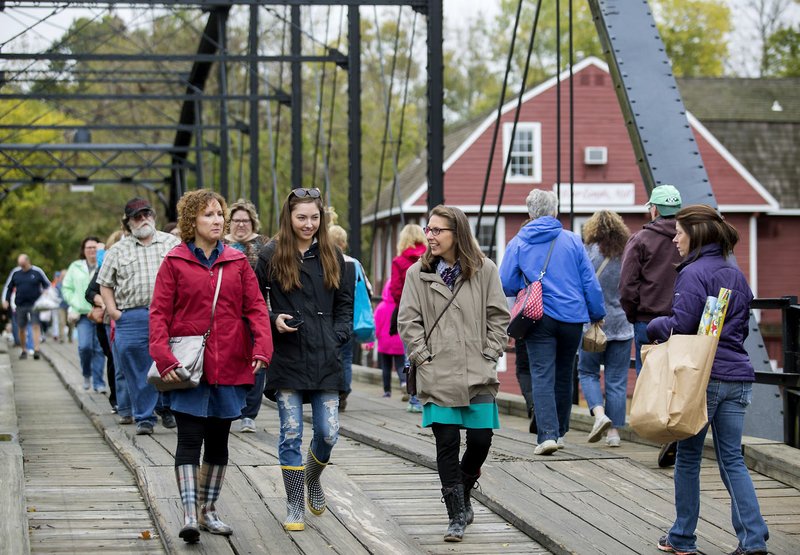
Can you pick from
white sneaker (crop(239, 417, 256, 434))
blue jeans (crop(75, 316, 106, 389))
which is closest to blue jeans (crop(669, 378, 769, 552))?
white sneaker (crop(239, 417, 256, 434))

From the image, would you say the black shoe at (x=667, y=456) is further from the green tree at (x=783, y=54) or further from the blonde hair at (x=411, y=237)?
the green tree at (x=783, y=54)

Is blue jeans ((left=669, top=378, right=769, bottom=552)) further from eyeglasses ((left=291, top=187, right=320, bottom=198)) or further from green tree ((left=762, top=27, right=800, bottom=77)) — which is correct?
green tree ((left=762, top=27, right=800, bottom=77))

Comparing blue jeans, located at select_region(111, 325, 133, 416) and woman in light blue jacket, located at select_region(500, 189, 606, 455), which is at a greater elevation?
woman in light blue jacket, located at select_region(500, 189, 606, 455)

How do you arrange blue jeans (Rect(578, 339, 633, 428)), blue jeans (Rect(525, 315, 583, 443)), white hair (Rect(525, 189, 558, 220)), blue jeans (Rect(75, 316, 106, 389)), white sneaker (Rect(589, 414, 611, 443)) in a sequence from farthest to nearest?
blue jeans (Rect(75, 316, 106, 389))
blue jeans (Rect(578, 339, 633, 428))
white sneaker (Rect(589, 414, 611, 443))
white hair (Rect(525, 189, 558, 220))
blue jeans (Rect(525, 315, 583, 443))

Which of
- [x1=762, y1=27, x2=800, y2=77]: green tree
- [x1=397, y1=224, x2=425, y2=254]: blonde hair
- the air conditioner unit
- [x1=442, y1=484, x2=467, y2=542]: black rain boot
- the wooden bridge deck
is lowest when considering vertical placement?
the wooden bridge deck

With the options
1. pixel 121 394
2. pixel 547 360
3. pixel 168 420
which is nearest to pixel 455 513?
pixel 547 360

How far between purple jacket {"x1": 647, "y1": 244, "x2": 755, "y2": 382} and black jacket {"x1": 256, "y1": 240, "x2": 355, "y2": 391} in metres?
1.51

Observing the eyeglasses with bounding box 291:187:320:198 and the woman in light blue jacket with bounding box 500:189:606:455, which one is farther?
the woman in light blue jacket with bounding box 500:189:606:455

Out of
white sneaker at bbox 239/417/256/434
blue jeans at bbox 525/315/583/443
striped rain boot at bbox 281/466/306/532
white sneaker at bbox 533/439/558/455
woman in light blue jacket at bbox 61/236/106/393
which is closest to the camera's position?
striped rain boot at bbox 281/466/306/532

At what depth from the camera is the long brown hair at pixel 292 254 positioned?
6.19 meters

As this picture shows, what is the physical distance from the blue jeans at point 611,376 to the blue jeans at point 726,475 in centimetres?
359

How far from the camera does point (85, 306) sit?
551 inches

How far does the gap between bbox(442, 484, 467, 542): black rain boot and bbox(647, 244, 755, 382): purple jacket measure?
123cm

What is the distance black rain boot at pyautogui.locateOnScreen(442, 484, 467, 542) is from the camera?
20.0 feet
